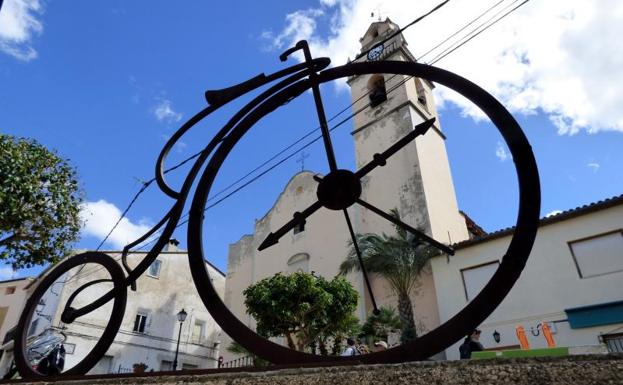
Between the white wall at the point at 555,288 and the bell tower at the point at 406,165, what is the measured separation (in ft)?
15.0

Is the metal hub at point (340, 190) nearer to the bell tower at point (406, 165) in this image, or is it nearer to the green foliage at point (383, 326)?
the green foliage at point (383, 326)

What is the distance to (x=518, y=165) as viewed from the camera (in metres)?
2.15

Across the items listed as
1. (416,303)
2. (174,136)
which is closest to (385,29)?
(416,303)

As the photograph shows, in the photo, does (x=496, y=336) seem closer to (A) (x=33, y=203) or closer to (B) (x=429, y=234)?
(B) (x=429, y=234)

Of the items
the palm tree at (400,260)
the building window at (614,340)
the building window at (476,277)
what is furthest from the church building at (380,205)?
the building window at (614,340)

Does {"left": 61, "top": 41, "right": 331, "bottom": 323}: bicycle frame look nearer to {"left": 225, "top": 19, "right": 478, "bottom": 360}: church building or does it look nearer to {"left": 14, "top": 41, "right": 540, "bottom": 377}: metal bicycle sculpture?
{"left": 14, "top": 41, "right": 540, "bottom": 377}: metal bicycle sculpture

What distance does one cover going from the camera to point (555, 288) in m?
14.8

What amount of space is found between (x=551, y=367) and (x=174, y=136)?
122 inches

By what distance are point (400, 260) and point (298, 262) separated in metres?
7.98

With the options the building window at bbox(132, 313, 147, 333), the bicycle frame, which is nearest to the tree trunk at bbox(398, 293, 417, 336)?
the bicycle frame

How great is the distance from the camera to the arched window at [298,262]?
23819 millimetres

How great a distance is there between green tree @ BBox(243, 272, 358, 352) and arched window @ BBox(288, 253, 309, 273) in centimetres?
769

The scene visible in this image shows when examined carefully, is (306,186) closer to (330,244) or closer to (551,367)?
(330,244)

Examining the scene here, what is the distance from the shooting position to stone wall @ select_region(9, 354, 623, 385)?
4.51ft
